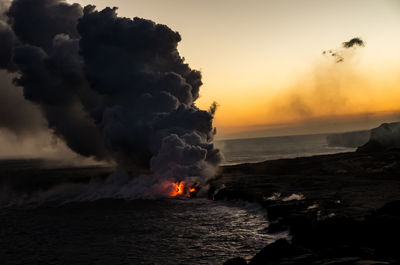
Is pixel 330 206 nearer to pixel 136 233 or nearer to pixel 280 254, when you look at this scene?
pixel 280 254

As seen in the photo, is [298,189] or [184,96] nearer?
[298,189]

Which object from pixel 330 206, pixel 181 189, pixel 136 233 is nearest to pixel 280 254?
pixel 330 206

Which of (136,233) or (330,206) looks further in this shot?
(330,206)

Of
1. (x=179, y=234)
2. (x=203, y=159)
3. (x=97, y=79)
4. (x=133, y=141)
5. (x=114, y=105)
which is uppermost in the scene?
(x=97, y=79)

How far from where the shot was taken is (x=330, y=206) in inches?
1157

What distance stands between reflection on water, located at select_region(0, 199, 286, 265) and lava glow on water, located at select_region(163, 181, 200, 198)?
17.3ft

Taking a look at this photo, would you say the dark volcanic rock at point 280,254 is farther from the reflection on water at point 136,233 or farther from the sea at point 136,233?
the sea at point 136,233

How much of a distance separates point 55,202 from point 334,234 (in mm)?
41348

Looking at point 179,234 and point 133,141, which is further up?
point 133,141

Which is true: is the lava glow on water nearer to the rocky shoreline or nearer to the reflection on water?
the rocky shoreline

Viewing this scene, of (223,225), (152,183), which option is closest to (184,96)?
(152,183)

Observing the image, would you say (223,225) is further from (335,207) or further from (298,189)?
(298,189)

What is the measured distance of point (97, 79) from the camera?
206ft

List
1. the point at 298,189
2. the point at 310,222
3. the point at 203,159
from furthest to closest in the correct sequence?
the point at 203,159 < the point at 298,189 < the point at 310,222
